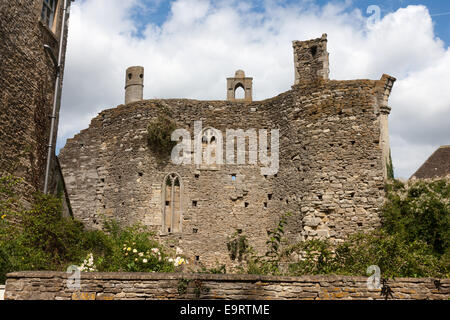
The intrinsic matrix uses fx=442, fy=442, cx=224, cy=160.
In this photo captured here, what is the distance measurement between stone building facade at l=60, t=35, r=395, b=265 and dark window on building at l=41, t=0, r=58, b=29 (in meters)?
4.09

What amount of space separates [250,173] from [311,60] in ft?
14.8

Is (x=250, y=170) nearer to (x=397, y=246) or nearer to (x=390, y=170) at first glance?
(x=390, y=170)

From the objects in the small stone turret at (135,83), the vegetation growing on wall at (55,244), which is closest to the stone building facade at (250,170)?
the vegetation growing on wall at (55,244)

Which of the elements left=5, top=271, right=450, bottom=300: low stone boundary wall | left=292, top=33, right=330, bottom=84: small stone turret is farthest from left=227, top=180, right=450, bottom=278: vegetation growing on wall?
left=292, top=33, right=330, bottom=84: small stone turret

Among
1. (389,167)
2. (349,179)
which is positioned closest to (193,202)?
(349,179)

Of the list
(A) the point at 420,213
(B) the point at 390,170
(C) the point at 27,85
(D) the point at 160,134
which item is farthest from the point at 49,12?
(A) the point at 420,213

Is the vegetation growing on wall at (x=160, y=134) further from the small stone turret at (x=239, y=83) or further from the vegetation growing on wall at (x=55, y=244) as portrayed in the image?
the small stone turret at (x=239, y=83)

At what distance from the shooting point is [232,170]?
16.3 meters

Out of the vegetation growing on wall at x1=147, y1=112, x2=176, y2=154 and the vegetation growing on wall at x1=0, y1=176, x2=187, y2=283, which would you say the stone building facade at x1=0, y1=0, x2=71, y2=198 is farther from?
the vegetation growing on wall at x1=147, y1=112, x2=176, y2=154

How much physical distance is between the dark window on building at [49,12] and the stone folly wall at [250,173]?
13.4 ft

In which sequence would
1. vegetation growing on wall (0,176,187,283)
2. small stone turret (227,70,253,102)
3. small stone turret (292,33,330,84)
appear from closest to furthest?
vegetation growing on wall (0,176,187,283) → small stone turret (292,33,330,84) → small stone turret (227,70,253,102)

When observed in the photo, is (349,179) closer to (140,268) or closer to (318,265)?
(318,265)

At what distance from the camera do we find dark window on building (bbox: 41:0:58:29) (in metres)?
14.4

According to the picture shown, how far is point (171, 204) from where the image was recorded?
628 inches
